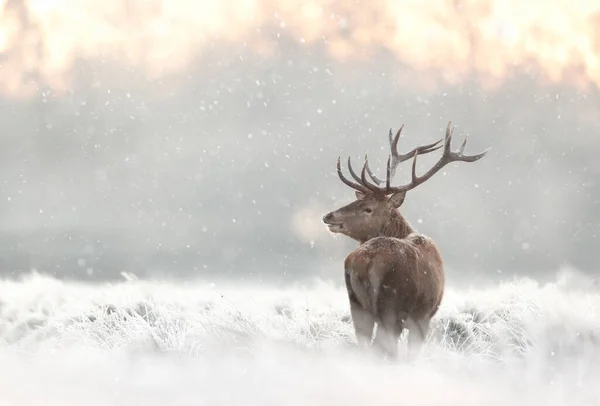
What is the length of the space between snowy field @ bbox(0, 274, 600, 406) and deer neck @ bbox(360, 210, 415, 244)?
49.9 inches

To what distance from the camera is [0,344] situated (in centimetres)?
844

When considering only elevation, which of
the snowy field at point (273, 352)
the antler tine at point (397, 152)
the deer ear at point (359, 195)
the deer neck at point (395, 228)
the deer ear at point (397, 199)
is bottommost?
the snowy field at point (273, 352)

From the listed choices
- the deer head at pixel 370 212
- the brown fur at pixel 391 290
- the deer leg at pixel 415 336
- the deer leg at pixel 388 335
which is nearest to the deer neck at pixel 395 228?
the deer head at pixel 370 212

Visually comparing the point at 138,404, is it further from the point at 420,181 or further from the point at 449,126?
the point at 449,126

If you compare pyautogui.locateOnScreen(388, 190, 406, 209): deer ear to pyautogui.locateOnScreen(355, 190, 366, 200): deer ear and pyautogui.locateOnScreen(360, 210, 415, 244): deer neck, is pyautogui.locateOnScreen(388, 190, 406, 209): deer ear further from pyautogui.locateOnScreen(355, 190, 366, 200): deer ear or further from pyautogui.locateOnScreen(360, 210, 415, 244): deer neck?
pyautogui.locateOnScreen(355, 190, 366, 200): deer ear

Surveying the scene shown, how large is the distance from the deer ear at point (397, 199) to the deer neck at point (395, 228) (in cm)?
14

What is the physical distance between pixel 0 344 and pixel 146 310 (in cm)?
179

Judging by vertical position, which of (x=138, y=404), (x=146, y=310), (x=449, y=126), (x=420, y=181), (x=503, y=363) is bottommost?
(x=138, y=404)

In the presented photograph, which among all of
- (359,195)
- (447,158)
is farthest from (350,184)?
(447,158)

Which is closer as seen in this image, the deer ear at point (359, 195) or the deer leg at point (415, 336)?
the deer leg at point (415, 336)

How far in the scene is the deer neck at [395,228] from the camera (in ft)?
28.5

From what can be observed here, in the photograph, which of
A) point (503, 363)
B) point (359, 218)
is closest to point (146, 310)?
point (359, 218)

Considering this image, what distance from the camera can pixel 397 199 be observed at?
28.3 ft

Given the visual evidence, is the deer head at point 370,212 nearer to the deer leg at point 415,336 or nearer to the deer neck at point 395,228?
the deer neck at point 395,228
